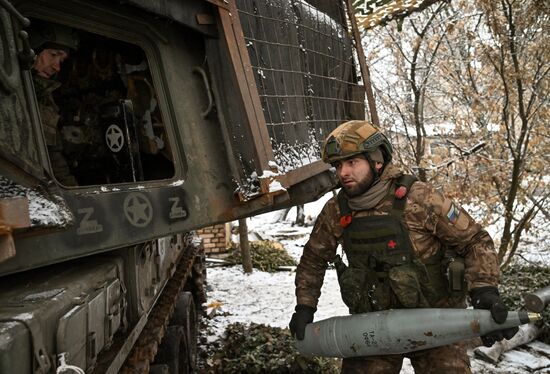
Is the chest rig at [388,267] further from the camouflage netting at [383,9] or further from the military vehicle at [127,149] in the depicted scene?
the camouflage netting at [383,9]

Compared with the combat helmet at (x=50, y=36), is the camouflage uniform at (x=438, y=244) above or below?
below

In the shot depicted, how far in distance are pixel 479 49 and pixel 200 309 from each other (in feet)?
19.8

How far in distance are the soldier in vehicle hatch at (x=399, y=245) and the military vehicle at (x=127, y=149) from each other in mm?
427

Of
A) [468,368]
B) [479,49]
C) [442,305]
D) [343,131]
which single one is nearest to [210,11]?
[343,131]

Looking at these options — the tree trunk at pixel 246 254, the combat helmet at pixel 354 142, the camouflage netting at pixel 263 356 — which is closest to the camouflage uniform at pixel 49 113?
the combat helmet at pixel 354 142

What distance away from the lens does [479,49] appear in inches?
335

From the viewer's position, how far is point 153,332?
3705 millimetres

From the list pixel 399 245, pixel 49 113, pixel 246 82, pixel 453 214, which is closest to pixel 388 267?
pixel 399 245

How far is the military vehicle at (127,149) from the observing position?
1.83 meters

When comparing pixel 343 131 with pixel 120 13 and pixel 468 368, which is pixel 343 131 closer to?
pixel 120 13

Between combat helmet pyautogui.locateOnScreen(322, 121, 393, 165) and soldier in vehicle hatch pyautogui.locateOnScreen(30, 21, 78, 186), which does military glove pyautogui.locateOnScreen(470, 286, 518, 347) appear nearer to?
combat helmet pyautogui.locateOnScreen(322, 121, 393, 165)

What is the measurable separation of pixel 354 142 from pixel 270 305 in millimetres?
6287

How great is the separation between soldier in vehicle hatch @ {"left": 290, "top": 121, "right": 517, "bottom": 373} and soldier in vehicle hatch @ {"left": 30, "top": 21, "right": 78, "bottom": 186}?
4.77 ft

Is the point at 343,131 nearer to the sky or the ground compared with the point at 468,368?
nearer to the sky
